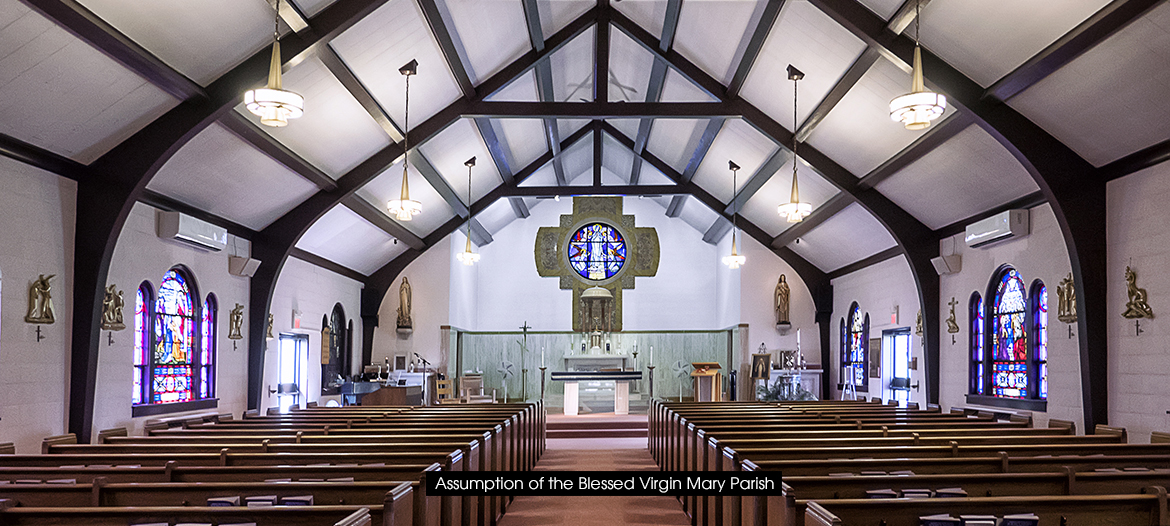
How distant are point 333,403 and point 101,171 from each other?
7.38m

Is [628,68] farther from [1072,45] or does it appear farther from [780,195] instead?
[1072,45]

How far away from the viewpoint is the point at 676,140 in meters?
→ 14.1

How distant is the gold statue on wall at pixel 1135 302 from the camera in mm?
7129

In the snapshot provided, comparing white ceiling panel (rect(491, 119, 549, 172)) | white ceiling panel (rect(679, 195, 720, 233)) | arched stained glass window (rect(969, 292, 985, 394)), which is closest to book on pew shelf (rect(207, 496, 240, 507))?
arched stained glass window (rect(969, 292, 985, 394))

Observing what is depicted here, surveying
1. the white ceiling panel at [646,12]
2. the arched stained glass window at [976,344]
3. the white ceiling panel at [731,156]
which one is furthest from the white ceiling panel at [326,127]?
the arched stained glass window at [976,344]

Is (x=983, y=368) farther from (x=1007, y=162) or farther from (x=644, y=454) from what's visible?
(x=644, y=454)

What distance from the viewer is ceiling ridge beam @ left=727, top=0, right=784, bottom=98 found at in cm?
872

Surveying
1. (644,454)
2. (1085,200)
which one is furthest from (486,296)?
(1085,200)

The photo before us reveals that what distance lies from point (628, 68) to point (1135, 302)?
7.32 metres

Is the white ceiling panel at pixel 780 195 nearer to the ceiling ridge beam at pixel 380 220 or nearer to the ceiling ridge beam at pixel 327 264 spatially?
the ceiling ridge beam at pixel 380 220

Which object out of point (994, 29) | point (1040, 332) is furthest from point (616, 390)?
point (994, 29)

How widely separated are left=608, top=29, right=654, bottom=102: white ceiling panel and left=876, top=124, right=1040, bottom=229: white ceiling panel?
367cm

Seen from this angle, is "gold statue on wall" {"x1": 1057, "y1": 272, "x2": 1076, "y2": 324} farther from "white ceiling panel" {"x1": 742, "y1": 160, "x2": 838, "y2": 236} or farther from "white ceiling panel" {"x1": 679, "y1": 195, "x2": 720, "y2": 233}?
"white ceiling panel" {"x1": 679, "y1": 195, "x2": 720, "y2": 233}

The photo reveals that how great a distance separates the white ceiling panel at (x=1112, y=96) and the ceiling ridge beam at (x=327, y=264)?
914cm
